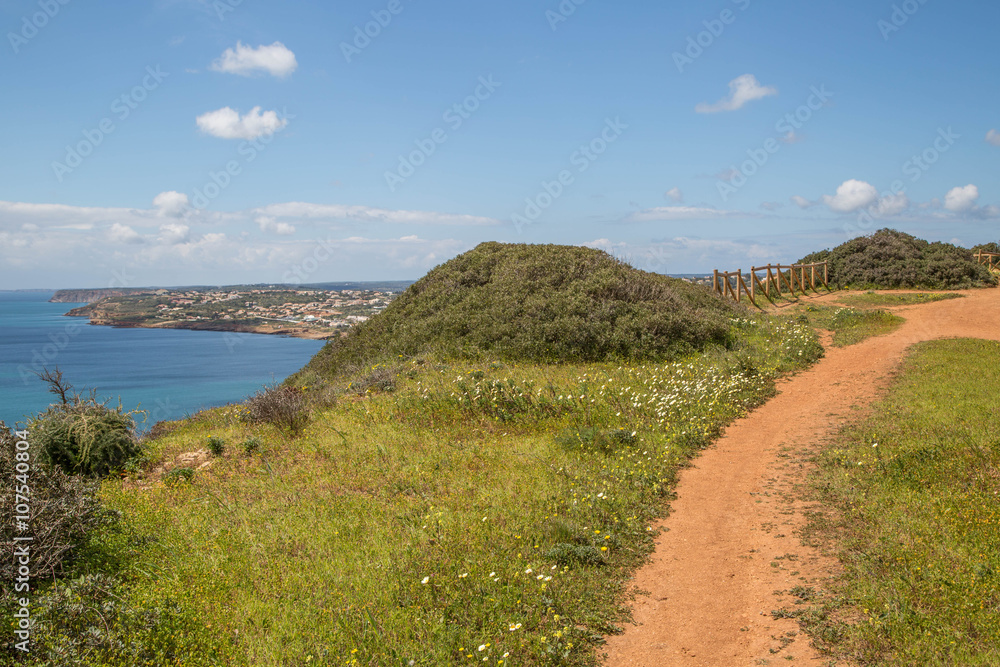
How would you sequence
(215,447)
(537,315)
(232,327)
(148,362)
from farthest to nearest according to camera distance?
(232,327) → (148,362) → (537,315) → (215,447)

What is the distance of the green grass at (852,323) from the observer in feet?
58.7

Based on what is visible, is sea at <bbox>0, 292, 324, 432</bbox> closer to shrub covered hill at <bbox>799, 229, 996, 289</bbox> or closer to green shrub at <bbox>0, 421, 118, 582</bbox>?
green shrub at <bbox>0, 421, 118, 582</bbox>

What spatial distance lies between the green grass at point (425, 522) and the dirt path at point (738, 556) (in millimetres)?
324

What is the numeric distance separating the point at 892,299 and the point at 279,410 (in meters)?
25.8

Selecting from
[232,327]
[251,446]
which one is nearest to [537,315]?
[251,446]

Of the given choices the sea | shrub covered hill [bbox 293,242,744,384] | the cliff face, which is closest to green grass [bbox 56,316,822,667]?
shrub covered hill [bbox 293,242,744,384]

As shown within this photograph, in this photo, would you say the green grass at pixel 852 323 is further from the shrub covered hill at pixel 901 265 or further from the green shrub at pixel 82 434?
the green shrub at pixel 82 434

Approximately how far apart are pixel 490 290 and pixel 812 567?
47.9 ft

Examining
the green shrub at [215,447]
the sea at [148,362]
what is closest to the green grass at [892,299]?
the green shrub at [215,447]

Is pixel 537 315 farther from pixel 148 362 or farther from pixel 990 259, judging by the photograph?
pixel 148 362

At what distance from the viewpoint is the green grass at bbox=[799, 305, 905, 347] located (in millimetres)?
17891

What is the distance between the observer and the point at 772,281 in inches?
1177

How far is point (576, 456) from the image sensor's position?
880 cm

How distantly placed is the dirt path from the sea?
1916 cm
